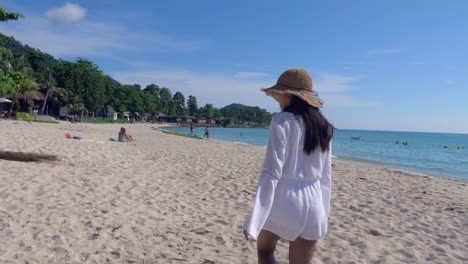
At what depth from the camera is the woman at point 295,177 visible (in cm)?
164

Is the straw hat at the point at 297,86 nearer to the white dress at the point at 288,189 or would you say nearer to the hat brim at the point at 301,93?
the hat brim at the point at 301,93

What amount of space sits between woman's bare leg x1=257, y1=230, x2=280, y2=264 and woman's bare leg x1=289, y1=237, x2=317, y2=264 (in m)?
0.12

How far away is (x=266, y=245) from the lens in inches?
70.9

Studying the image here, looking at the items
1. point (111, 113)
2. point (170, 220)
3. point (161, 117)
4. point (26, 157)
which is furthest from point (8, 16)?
point (161, 117)

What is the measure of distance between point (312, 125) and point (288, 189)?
0.40m

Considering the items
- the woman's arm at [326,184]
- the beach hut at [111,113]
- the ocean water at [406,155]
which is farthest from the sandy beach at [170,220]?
the beach hut at [111,113]

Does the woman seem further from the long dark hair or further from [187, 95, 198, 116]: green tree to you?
[187, 95, 198, 116]: green tree

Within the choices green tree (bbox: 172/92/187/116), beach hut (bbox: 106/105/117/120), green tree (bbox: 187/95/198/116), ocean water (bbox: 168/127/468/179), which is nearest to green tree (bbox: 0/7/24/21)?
ocean water (bbox: 168/127/468/179)

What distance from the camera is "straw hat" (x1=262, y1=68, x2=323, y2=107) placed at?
1803 mm

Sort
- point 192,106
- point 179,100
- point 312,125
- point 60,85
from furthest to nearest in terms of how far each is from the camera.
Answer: point 179,100
point 192,106
point 60,85
point 312,125

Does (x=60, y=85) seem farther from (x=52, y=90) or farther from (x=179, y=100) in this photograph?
(x=179, y=100)

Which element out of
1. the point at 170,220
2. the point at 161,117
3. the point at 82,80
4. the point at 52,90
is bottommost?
the point at 170,220

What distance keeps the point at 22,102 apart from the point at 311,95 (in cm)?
5695

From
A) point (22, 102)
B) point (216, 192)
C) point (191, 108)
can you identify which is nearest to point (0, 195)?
point (216, 192)
